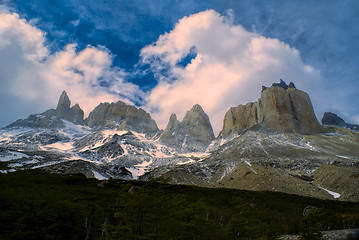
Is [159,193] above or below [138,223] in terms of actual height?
above

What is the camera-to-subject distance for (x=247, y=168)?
629ft

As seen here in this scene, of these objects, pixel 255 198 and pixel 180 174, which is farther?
pixel 180 174

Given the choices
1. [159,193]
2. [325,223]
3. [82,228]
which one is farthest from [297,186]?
[159,193]

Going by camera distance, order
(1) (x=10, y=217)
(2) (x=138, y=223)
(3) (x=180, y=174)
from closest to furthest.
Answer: (2) (x=138, y=223)
(1) (x=10, y=217)
(3) (x=180, y=174)

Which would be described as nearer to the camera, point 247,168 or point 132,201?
point 132,201

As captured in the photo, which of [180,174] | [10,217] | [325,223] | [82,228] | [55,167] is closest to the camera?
[10,217]

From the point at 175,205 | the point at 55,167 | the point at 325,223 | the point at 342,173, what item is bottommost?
the point at 325,223

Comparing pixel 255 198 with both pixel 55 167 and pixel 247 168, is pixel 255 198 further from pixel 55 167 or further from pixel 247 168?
pixel 55 167

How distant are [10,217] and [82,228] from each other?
10160 mm

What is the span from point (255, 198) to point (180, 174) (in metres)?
78.0

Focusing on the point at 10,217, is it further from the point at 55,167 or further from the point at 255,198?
the point at 55,167

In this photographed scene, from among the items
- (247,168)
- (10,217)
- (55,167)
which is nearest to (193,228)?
(10,217)

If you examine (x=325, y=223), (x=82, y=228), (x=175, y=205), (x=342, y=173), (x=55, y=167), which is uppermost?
(x=55, y=167)

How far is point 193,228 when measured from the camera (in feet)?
78.6
